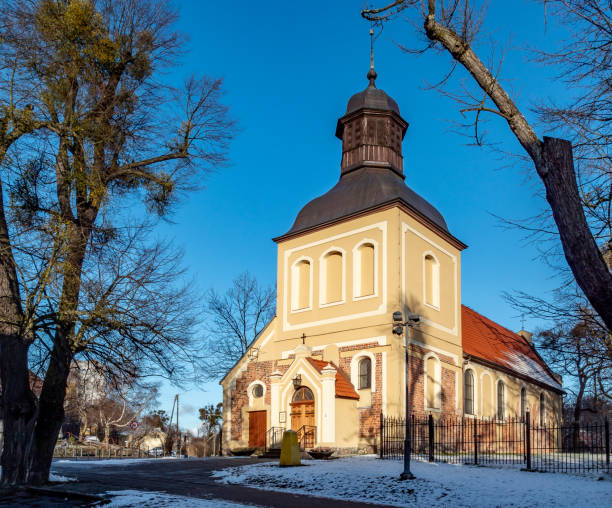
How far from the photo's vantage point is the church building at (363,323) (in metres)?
21.3

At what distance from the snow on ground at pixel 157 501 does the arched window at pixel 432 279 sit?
15.5 meters

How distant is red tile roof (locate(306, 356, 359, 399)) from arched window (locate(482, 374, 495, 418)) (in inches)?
323

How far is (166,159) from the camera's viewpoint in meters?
13.3

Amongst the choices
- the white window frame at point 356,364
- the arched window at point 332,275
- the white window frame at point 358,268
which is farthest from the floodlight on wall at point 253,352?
the white window frame at point 358,268

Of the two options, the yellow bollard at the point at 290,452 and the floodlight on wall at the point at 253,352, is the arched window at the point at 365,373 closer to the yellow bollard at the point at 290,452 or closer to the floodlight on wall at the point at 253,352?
the yellow bollard at the point at 290,452

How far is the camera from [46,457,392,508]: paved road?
1160cm

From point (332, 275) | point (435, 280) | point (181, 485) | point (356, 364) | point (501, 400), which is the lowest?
point (181, 485)

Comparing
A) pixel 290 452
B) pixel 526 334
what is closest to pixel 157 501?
pixel 290 452

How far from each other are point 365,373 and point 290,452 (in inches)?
244

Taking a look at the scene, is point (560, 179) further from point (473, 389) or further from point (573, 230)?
point (473, 389)

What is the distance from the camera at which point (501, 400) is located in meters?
29.1

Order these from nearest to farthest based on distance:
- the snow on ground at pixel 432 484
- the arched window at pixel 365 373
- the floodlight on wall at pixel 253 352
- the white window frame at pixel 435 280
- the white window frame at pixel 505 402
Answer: the snow on ground at pixel 432 484
the arched window at pixel 365 373
the white window frame at pixel 435 280
the floodlight on wall at pixel 253 352
the white window frame at pixel 505 402

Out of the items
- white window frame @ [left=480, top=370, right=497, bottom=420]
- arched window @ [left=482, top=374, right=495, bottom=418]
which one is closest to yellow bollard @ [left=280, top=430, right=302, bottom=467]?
white window frame @ [left=480, top=370, right=497, bottom=420]

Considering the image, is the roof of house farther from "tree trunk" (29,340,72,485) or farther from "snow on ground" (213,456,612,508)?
"tree trunk" (29,340,72,485)
